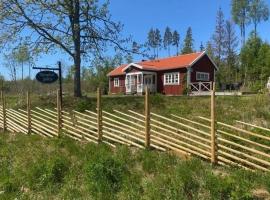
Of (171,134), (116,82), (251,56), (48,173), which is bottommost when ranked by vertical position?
(48,173)

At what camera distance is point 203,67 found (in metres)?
35.9

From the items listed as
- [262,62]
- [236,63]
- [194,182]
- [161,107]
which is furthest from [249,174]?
[236,63]

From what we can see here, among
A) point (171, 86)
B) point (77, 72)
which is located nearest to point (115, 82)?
point (171, 86)

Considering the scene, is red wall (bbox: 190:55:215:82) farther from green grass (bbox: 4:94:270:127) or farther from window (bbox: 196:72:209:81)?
green grass (bbox: 4:94:270:127)

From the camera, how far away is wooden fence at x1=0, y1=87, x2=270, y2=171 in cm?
749

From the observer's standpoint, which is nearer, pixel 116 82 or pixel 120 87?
pixel 120 87

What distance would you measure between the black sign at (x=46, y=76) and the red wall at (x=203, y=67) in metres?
20.1

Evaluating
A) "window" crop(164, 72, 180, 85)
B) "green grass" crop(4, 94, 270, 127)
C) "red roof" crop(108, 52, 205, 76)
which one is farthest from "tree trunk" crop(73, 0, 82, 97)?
"window" crop(164, 72, 180, 85)

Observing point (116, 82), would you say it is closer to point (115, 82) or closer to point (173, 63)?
point (115, 82)

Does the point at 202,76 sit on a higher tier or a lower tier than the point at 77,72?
lower

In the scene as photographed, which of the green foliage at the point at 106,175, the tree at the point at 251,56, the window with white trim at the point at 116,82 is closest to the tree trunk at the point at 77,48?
the green foliage at the point at 106,175

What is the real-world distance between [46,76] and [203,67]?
2250 centimetres

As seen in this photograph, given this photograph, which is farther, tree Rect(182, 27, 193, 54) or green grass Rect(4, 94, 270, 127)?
tree Rect(182, 27, 193, 54)

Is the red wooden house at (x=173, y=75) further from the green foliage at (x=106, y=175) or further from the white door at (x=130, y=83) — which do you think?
the green foliage at (x=106, y=175)
